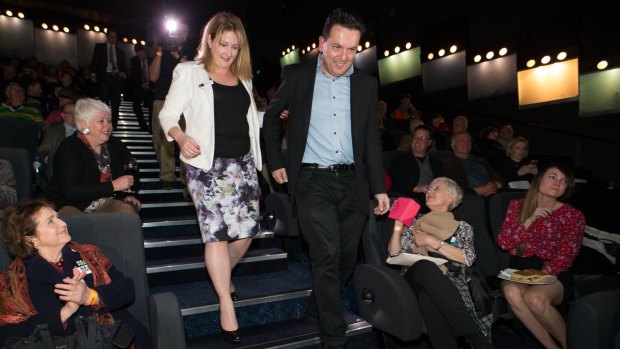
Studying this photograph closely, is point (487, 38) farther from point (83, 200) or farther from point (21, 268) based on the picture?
point (21, 268)

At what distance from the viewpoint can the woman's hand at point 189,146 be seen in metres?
1.91

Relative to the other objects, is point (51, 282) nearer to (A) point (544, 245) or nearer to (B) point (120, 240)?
(B) point (120, 240)

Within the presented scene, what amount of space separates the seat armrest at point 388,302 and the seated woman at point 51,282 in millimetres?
1011

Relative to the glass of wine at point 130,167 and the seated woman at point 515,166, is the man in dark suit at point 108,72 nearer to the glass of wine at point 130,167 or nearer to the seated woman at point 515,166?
the glass of wine at point 130,167

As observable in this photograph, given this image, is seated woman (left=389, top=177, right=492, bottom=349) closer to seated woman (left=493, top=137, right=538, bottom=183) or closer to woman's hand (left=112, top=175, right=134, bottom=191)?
woman's hand (left=112, top=175, right=134, bottom=191)

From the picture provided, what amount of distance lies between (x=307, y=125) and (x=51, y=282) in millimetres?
1179

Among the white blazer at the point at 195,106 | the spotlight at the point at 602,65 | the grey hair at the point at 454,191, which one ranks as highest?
the spotlight at the point at 602,65

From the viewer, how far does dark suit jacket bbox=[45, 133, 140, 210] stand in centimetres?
232

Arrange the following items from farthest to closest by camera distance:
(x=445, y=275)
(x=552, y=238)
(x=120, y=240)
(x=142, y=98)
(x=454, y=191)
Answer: (x=142, y=98) → (x=552, y=238) → (x=454, y=191) → (x=445, y=275) → (x=120, y=240)

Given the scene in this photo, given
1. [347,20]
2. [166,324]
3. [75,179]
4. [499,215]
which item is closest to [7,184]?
[75,179]

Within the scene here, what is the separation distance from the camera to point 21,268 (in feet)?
4.98

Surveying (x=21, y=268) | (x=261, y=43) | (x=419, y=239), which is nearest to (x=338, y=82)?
(x=419, y=239)

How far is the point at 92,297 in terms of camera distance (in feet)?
5.08

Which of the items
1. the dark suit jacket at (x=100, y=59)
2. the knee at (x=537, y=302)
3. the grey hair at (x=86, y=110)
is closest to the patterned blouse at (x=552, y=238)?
the knee at (x=537, y=302)
